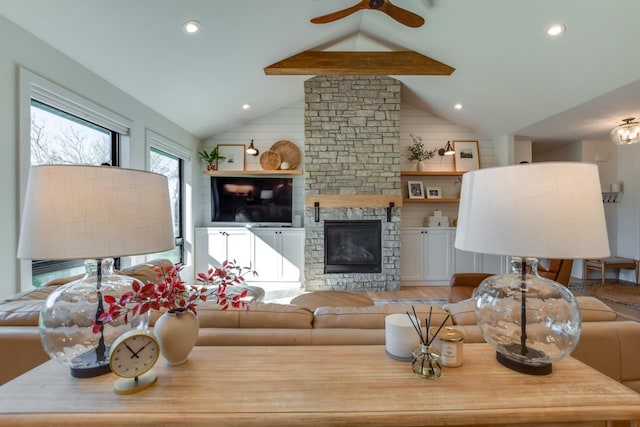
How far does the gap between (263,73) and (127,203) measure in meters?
3.59

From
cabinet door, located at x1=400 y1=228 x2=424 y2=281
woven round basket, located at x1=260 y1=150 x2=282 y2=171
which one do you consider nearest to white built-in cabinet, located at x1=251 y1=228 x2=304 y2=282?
woven round basket, located at x1=260 y1=150 x2=282 y2=171

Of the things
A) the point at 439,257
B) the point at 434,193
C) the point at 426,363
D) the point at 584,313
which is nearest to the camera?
the point at 426,363

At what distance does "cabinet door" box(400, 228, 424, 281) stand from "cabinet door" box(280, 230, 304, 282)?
1.67 metres

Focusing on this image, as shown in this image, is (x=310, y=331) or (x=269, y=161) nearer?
(x=310, y=331)

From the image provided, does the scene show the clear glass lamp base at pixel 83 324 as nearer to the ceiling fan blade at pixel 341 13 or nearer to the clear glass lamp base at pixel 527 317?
the clear glass lamp base at pixel 527 317

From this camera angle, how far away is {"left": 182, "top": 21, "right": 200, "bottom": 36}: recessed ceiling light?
2606 millimetres

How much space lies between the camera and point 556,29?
2.58 metres

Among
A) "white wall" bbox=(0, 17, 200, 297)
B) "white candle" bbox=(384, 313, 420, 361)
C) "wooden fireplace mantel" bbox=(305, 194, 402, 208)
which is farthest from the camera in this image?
"wooden fireplace mantel" bbox=(305, 194, 402, 208)

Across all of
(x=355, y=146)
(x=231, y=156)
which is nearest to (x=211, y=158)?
(x=231, y=156)

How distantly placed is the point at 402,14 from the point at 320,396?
2.94 m

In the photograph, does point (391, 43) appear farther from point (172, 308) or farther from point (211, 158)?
point (172, 308)

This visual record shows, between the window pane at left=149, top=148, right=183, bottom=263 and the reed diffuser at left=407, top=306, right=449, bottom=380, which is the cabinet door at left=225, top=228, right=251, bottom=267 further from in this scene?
the reed diffuser at left=407, top=306, right=449, bottom=380

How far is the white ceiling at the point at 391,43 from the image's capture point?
2.31 metres

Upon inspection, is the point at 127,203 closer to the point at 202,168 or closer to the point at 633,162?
the point at 202,168
